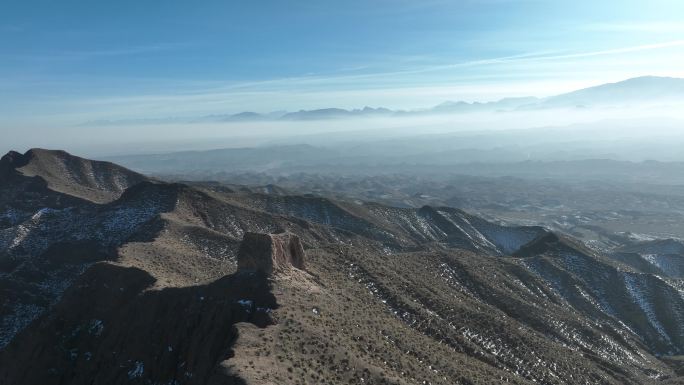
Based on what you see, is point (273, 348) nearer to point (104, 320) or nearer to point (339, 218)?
point (104, 320)

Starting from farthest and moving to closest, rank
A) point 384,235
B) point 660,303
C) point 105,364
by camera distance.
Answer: point 384,235
point 660,303
point 105,364

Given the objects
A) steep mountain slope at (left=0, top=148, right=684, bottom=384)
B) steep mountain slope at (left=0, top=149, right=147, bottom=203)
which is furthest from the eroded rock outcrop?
steep mountain slope at (left=0, top=149, right=147, bottom=203)

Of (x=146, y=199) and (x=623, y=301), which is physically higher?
(x=146, y=199)

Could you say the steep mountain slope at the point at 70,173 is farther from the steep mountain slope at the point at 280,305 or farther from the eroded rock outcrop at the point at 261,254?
the eroded rock outcrop at the point at 261,254

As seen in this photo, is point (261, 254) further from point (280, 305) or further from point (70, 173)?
point (70, 173)

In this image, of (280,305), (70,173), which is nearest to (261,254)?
(280,305)

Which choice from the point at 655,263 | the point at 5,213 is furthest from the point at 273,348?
the point at 655,263

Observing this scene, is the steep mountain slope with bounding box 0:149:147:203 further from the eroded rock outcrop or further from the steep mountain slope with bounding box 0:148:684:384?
the eroded rock outcrop

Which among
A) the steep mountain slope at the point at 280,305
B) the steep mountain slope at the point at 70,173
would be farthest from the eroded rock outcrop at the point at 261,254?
the steep mountain slope at the point at 70,173
